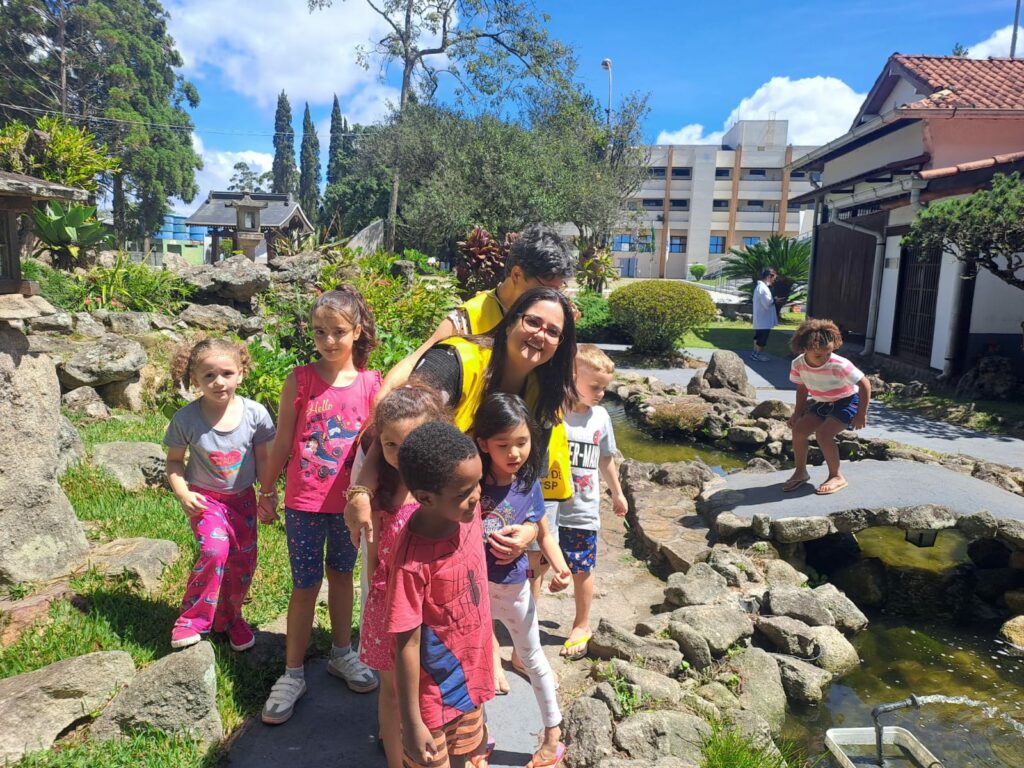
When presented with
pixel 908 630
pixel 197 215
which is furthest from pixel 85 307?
pixel 197 215

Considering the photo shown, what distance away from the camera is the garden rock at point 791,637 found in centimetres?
392

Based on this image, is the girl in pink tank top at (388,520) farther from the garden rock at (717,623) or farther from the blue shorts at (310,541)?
the garden rock at (717,623)

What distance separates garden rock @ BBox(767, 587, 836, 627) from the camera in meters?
4.18

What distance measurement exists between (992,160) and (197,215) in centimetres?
2772

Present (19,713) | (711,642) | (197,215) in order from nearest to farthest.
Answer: (19,713) < (711,642) < (197,215)

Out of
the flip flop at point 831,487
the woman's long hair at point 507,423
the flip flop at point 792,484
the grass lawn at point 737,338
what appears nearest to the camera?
the woman's long hair at point 507,423

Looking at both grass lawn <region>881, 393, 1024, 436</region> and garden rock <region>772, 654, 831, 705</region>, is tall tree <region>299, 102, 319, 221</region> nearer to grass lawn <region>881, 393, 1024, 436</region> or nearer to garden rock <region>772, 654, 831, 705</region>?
grass lawn <region>881, 393, 1024, 436</region>

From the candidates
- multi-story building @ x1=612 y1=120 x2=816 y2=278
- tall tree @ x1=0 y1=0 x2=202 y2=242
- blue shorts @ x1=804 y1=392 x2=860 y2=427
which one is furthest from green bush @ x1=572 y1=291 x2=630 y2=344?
multi-story building @ x1=612 y1=120 x2=816 y2=278

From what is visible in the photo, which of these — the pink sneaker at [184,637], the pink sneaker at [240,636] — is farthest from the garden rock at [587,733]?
the pink sneaker at [184,637]

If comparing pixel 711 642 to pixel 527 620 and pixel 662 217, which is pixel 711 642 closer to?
pixel 527 620

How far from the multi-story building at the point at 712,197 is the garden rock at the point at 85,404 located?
4337cm

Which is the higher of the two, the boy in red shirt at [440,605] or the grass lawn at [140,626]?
the boy in red shirt at [440,605]

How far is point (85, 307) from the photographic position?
935 cm

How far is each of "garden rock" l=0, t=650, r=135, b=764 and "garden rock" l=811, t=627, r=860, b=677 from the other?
3436 millimetres
